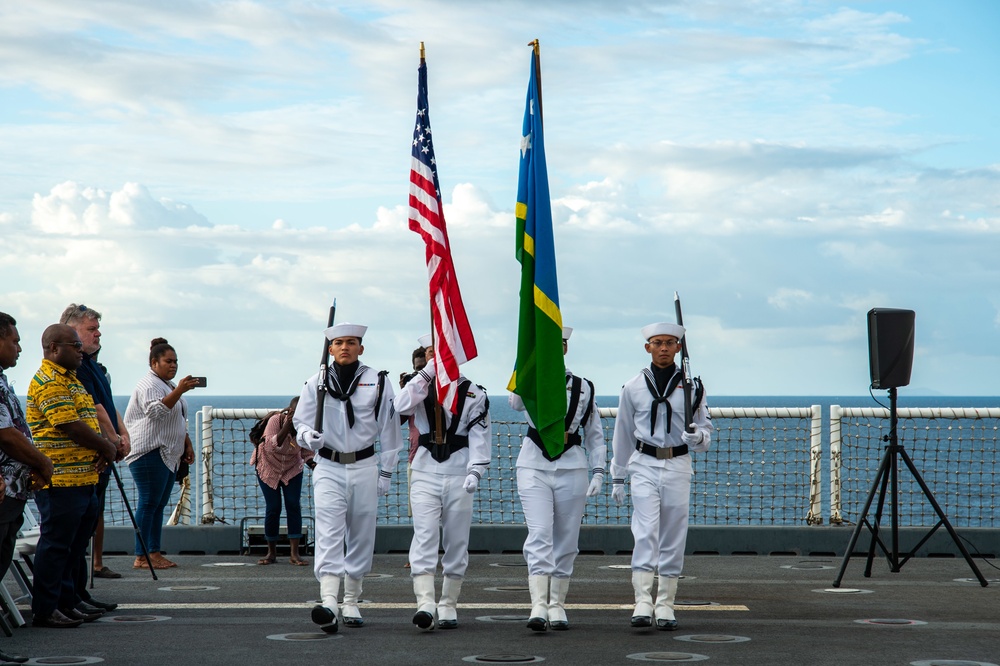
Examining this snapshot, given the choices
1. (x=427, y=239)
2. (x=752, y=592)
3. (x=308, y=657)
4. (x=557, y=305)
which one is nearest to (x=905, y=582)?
(x=752, y=592)

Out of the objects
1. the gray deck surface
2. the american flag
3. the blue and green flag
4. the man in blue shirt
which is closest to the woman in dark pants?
the gray deck surface

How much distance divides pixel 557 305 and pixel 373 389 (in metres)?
1.44

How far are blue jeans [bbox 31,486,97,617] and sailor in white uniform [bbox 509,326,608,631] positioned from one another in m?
2.91

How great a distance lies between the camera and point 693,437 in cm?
897

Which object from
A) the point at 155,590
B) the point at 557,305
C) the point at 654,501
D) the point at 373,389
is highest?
the point at 557,305

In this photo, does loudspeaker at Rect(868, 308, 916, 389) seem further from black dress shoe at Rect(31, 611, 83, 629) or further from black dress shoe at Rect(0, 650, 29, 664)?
black dress shoe at Rect(0, 650, 29, 664)

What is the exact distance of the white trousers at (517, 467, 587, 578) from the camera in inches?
347

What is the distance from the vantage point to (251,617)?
30.7 ft

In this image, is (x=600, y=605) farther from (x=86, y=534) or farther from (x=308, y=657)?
(x=86, y=534)

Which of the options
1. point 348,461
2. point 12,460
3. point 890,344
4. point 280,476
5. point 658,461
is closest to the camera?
point 12,460

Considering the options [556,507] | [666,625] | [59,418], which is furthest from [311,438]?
[666,625]

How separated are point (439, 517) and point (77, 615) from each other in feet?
8.32

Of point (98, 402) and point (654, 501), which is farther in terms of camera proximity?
point (98, 402)

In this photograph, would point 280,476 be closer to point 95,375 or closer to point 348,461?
point 95,375
